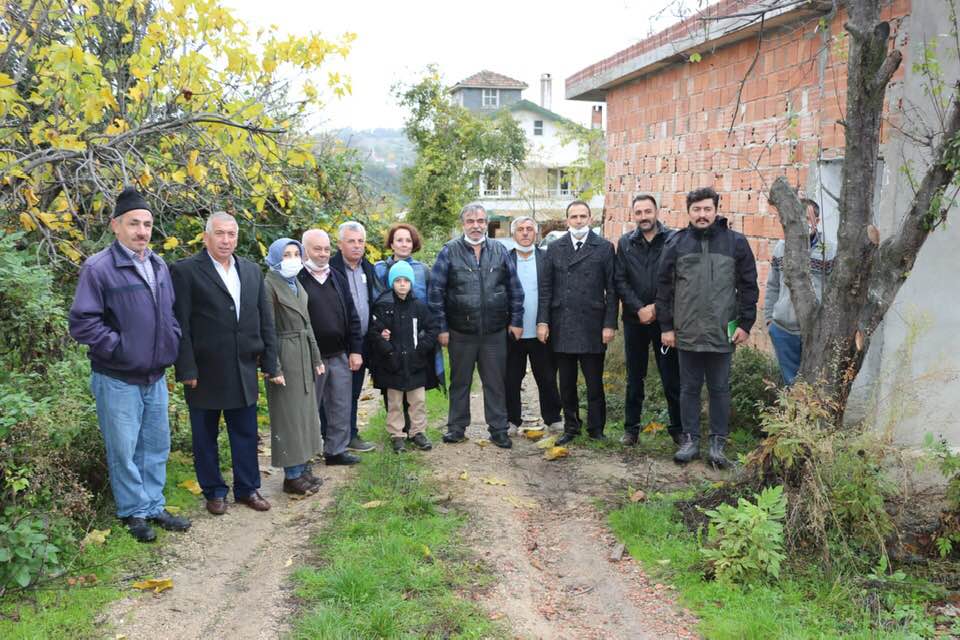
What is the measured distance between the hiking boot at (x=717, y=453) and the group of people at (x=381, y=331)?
0.9 inches

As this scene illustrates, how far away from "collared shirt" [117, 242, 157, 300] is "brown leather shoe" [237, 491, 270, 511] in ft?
5.65

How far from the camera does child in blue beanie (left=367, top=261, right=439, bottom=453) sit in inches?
286

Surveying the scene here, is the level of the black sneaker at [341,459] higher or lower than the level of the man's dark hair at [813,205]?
lower

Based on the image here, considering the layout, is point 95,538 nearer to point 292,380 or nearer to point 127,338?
point 127,338

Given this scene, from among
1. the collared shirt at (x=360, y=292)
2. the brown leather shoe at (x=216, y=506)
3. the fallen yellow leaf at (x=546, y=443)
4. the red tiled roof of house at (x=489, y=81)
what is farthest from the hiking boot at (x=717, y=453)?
the red tiled roof of house at (x=489, y=81)

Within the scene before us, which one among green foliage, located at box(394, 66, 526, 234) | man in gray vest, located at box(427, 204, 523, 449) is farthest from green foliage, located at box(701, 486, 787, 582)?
green foliage, located at box(394, 66, 526, 234)

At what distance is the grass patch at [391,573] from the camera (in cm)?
417

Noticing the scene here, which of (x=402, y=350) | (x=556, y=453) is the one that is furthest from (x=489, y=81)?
(x=556, y=453)

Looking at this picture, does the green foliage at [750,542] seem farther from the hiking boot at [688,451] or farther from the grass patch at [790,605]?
the hiking boot at [688,451]

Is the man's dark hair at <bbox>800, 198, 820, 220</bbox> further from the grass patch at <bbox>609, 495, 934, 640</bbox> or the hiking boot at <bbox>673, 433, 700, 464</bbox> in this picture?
the grass patch at <bbox>609, 495, 934, 640</bbox>

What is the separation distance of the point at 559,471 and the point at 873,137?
364 cm

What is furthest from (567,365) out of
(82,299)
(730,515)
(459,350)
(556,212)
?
(556,212)

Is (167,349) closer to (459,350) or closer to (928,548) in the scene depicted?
(459,350)

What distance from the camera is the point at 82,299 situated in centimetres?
493
